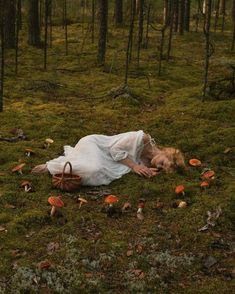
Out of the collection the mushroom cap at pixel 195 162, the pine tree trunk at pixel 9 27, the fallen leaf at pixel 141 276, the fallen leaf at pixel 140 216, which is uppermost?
the pine tree trunk at pixel 9 27

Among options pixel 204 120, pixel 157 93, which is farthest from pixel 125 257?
pixel 157 93

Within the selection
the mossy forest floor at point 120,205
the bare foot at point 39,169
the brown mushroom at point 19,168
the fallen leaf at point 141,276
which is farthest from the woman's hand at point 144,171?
the fallen leaf at point 141,276

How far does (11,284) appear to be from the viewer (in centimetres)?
546

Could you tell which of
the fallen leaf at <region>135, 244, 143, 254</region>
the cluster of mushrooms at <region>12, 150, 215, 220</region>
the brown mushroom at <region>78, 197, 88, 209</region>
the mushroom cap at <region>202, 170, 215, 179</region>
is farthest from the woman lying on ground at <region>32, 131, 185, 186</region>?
the fallen leaf at <region>135, 244, 143, 254</region>

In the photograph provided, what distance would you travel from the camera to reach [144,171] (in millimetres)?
8391

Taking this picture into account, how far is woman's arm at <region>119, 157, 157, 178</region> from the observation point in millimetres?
8383

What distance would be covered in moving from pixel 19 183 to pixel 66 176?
0.84m

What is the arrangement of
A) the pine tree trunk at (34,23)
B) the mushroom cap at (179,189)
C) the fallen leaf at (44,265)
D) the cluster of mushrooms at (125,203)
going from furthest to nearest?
the pine tree trunk at (34,23) < the mushroom cap at (179,189) < the cluster of mushrooms at (125,203) < the fallen leaf at (44,265)

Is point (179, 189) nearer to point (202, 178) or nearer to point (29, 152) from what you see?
point (202, 178)

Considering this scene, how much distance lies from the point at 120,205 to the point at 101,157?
1.20 m

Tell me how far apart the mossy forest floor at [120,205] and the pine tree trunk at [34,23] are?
264 inches

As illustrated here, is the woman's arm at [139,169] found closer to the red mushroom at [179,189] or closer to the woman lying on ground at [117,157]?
the woman lying on ground at [117,157]

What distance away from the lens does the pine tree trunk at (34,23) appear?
20641 mm

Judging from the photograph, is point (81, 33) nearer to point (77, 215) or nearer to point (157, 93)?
point (157, 93)
